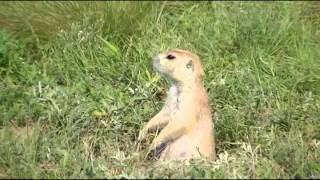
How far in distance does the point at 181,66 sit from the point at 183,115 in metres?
0.35

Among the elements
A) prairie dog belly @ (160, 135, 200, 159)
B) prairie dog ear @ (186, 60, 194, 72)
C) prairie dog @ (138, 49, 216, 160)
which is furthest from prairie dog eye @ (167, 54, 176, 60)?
prairie dog belly @ (160, 135, 200, 159)

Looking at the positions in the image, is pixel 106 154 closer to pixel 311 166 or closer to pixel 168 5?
pixel 311 166

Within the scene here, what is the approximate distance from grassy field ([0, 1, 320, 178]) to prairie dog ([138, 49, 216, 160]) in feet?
0.54

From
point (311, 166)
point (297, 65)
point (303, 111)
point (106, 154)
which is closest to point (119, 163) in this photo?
point (106, 154)

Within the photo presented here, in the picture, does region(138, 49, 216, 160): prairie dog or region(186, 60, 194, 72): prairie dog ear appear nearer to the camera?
region(138, 49, 216, 160): prairie dog

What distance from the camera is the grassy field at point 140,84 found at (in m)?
4.19

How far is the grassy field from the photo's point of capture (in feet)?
13.8

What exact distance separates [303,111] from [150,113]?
44.8 inches

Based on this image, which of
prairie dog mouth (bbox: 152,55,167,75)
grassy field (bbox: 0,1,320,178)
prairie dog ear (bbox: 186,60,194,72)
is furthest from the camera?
prairie dog mouth (bbox: 152,55,167,75)

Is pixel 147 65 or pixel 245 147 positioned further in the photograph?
pixel 147 65

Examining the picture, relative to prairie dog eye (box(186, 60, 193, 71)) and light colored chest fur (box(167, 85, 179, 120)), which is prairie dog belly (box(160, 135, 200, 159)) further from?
prairie dog eye (box(186, 60, 193, 71))

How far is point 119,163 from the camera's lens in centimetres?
425

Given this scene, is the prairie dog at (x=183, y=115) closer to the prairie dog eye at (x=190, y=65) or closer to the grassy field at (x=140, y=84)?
the prairie dog eye at (x=190, y=65)

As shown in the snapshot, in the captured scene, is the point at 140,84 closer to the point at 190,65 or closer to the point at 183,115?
the point at 190,65
